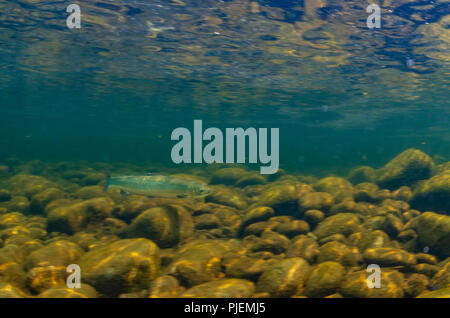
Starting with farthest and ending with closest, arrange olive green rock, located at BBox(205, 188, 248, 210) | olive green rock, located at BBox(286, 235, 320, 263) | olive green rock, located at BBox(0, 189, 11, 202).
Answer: olive green rock, located at BBox(0, 189, 11, 202)
olive green rock, located at BBox(205, 188, 248, 210)
olive green rock, located at BBox(286, 235, 320, 263)

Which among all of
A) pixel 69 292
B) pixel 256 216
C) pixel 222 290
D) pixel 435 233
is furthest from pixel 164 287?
pixel 435 233

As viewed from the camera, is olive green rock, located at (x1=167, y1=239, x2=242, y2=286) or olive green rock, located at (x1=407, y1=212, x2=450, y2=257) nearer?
olive green rock, located at (x1=167, y1=239, x2=242, y2=286)

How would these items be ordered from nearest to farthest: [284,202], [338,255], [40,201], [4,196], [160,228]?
[338,255], [160,228], [284,202], [40,201], [4,196]

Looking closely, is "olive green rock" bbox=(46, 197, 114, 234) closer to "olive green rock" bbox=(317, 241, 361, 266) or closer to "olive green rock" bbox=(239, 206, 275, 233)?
"olive green rock" bbox=(239, 206, 275, 233)

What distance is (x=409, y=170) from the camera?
1177cm

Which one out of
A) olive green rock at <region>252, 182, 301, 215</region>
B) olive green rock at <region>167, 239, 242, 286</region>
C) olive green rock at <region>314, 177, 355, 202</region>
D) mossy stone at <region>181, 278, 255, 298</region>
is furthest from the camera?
olive green rock at <region>314, 177, 355, 202</region>

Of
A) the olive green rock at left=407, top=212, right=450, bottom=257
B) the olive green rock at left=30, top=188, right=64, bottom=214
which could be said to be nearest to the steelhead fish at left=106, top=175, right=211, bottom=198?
the olive green rock at left=30, top=188, right=64, bottom=214

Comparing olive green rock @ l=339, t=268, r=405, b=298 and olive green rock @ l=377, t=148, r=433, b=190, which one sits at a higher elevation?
olive green rock @ l=377, t=148, r=433, b=190

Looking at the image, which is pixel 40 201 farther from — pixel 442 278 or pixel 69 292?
pixel 442 278

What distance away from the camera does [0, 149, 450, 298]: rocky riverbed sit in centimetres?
523

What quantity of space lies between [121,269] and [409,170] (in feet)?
37.6

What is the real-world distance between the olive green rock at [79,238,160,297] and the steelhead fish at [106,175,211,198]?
211cm
